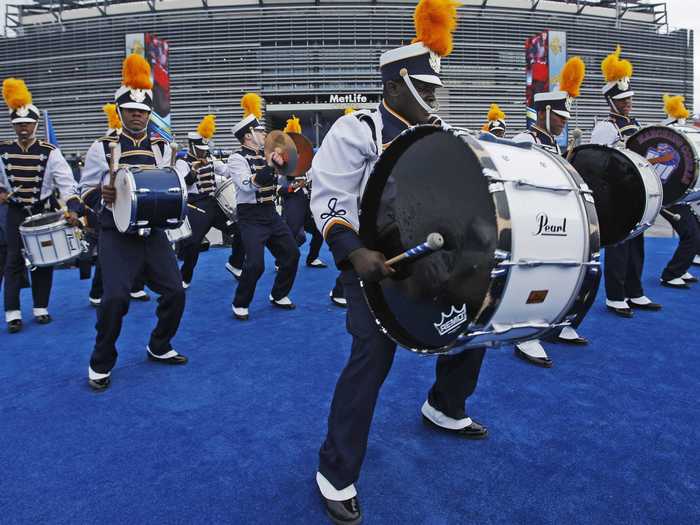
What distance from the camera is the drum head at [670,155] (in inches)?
169

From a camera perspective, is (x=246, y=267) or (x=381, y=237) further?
(x=246, y=267)

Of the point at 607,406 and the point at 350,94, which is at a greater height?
the point at 350,94

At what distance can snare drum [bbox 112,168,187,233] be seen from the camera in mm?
3299

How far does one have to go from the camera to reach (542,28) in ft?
115

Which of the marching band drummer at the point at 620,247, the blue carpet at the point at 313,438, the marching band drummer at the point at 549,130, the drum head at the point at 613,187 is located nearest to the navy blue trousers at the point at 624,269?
the marching band drummer at the point at 620,247

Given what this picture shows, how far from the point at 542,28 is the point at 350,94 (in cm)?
1498

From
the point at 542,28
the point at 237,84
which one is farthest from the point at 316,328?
the point at 542,28

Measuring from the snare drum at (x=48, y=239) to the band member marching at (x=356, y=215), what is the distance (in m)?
3.98

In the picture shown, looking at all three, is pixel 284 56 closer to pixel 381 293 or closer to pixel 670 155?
pixel 670 155

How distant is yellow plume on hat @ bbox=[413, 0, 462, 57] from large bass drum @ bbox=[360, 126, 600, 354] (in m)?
0.62

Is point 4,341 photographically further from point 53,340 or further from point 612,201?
point 612,201

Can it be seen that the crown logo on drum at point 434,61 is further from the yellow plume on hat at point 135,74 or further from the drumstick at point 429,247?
the yellow plume on hat at point 135,74

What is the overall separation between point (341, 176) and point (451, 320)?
756 millimetres

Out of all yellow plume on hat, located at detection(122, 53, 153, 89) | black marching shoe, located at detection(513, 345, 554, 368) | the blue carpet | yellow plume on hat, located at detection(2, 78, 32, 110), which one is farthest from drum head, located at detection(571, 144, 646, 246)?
yellow plume on hat, located at detection(2, 78, 32, 110)
